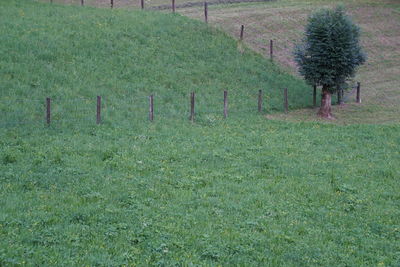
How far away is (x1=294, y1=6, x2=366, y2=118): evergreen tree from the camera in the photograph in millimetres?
29891

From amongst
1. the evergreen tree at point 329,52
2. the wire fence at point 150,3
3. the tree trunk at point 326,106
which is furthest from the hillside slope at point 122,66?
the wire fence at point 150,3

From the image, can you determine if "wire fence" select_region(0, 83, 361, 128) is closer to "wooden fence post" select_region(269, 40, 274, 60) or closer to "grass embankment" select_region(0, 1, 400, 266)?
"grass embankment" select_region(0, 1, 400, 266)

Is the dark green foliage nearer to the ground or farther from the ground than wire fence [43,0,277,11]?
nearer to the ground

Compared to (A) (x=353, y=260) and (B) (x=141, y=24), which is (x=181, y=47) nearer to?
(B) (x=141, y=24)

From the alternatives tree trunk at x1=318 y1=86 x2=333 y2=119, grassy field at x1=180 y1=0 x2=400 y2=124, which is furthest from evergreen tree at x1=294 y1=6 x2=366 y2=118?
grassy field at x1=180 y1=0 x2=400 y2=124

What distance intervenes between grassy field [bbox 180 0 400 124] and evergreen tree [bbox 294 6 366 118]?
2.04m

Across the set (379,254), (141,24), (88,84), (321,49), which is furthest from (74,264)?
(141,24)

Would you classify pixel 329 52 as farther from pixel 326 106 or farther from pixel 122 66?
pixel 122 66

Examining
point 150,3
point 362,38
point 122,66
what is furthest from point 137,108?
point 362,38

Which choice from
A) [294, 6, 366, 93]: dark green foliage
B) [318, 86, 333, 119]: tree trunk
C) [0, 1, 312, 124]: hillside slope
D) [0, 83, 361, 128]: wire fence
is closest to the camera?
[0, 83, 361, 128]: wire fence

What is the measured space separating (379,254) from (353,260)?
807mm

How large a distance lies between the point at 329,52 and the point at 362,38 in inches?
793

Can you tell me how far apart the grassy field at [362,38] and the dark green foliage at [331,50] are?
238 cm

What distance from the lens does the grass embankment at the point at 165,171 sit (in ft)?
37.9
